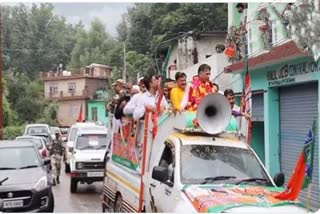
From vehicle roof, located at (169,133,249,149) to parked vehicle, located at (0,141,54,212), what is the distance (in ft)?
13.3

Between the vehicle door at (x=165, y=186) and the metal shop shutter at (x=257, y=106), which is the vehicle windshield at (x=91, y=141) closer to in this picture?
the metal shop shutter at (x=257, y=106)

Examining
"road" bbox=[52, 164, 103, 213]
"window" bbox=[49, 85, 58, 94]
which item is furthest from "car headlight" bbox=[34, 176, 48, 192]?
"window" bbox=[49, 85, 58, 94]

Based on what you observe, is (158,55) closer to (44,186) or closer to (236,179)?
(44,186)

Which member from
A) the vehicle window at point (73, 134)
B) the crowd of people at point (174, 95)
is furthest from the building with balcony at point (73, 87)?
the crowd of people at point (174, 95)

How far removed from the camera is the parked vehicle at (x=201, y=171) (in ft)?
18.8

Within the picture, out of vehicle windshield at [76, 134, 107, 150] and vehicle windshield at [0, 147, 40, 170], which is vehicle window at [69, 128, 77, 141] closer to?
vehicle windshield at [76, 134, 107, 150]

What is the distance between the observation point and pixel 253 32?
1531 cm

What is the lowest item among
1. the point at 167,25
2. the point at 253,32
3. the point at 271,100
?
the point at 271,100

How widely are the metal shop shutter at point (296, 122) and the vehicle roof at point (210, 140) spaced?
15.0 ft

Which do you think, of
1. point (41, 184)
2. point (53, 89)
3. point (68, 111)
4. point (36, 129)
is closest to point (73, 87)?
point (68, 111)

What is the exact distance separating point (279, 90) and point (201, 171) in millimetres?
7733

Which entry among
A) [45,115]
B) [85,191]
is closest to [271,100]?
[85,191]

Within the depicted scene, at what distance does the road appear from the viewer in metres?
12.4

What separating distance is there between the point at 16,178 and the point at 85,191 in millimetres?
5647
